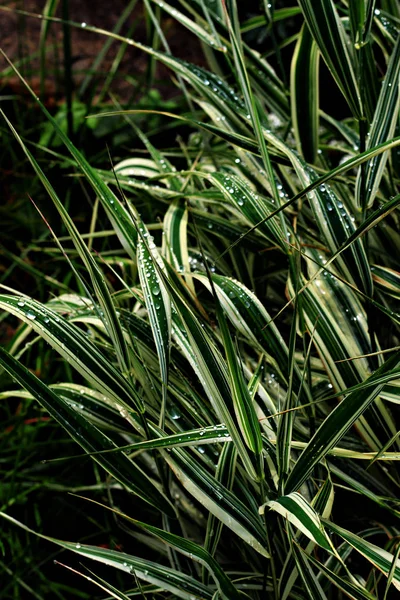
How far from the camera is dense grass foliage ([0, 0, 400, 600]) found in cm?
77

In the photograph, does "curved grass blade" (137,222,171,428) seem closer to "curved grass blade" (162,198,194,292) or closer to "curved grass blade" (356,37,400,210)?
"curved grass blade" (162,198,194,292)

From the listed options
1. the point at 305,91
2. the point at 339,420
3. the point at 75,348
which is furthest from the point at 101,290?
the point at 305,91

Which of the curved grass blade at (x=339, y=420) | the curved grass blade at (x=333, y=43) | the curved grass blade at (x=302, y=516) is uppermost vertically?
the curved grass blade at (x=333, y=43)

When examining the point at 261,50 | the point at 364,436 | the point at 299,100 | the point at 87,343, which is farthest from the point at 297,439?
the point at 261,50

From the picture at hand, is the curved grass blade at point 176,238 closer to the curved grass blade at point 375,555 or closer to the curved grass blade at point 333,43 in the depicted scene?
the curved grass blade at point 333,43

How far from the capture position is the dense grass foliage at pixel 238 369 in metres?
0.77

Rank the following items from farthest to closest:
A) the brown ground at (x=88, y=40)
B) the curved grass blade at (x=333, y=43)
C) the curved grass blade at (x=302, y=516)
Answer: the brown ground at (x=88, y=40) < the curved grass blade at (x=333, y=43) < the curved grass blade at (x=302, y=516)

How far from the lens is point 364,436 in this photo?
3.20 feet

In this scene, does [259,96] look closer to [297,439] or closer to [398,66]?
[398,66]

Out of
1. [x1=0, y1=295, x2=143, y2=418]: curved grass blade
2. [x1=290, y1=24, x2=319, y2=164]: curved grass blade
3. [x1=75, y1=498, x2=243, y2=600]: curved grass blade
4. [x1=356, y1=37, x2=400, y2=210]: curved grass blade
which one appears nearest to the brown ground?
[x1=290, y1=24, x2=319, y2=164]: curved grass blade

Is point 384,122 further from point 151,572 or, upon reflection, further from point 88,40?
point 88,40

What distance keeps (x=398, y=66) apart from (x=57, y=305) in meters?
0.70

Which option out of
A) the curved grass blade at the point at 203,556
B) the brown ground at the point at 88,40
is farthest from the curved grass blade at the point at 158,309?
the brown ground at the point at 88,40

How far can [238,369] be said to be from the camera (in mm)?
741
